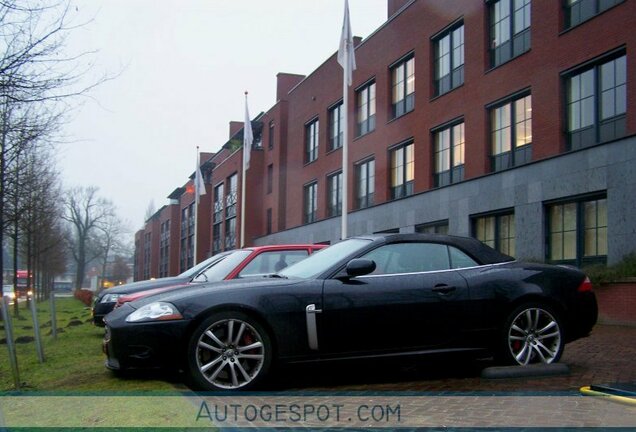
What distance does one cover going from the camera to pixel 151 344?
5641 mm

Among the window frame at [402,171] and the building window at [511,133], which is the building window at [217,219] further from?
the building window at [511,133]

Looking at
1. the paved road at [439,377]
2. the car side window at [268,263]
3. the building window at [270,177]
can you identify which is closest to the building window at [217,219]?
the building window at [270,177]

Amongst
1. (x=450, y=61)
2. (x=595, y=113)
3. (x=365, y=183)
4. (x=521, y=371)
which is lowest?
(x=521, y=371)

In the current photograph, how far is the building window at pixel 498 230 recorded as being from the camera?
19.5 metres

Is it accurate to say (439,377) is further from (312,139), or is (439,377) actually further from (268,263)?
(312,139)

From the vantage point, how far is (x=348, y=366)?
5.90 metres

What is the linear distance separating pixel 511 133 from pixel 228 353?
16014 mm

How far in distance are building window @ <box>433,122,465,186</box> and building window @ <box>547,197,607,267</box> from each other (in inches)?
195

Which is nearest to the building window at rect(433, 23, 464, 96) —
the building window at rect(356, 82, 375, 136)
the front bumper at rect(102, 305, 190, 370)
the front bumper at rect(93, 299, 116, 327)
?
the building window at rect(356, 82, 375, 136)

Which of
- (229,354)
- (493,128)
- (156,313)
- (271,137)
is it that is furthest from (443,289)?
(271,137)

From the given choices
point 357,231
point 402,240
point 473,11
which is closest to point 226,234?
point 357,231

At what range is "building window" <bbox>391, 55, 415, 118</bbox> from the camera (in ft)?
84.6

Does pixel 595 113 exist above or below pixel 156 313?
above

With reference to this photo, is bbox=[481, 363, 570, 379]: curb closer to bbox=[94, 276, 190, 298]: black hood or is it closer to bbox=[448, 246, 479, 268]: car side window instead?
bbox=[448, 246, 479, 268]: car side window
